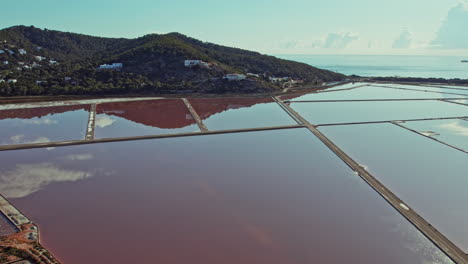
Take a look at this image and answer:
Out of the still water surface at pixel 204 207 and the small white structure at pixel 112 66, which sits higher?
the small white structure at pixel 112 66

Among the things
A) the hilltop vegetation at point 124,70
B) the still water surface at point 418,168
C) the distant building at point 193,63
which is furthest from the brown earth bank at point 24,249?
the distant building at point 193,63

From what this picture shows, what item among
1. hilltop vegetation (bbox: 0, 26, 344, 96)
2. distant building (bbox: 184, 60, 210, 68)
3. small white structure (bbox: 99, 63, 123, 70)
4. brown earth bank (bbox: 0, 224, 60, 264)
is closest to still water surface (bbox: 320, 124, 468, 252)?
brown earth bank (bbox: 0, 224, 60, 264)

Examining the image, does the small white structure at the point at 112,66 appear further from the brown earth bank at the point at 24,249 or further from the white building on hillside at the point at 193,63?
the brown earth bank at the point at 24,249

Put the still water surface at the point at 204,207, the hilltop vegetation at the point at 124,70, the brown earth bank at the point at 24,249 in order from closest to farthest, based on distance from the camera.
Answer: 1. the brown earth bank at the point at 24,249
2. the still water surface at the point at 204,207
3. the hilltop vegetation at the point at 124,70

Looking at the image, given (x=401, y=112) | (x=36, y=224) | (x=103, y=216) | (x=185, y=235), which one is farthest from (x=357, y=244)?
(x=401, y=112)

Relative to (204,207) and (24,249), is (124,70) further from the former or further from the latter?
(24,249)

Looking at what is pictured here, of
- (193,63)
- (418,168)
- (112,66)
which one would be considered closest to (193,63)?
(193,63)

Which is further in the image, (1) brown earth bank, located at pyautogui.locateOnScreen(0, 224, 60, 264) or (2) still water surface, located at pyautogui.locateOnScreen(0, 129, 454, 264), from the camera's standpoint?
(2) still water surface, located at pyautogui.locateOnScreen(0, 129, 454, 264)

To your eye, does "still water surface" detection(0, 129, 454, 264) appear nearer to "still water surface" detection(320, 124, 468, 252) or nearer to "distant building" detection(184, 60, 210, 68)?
"still water surface" detection(320, 124, 468, 252)
